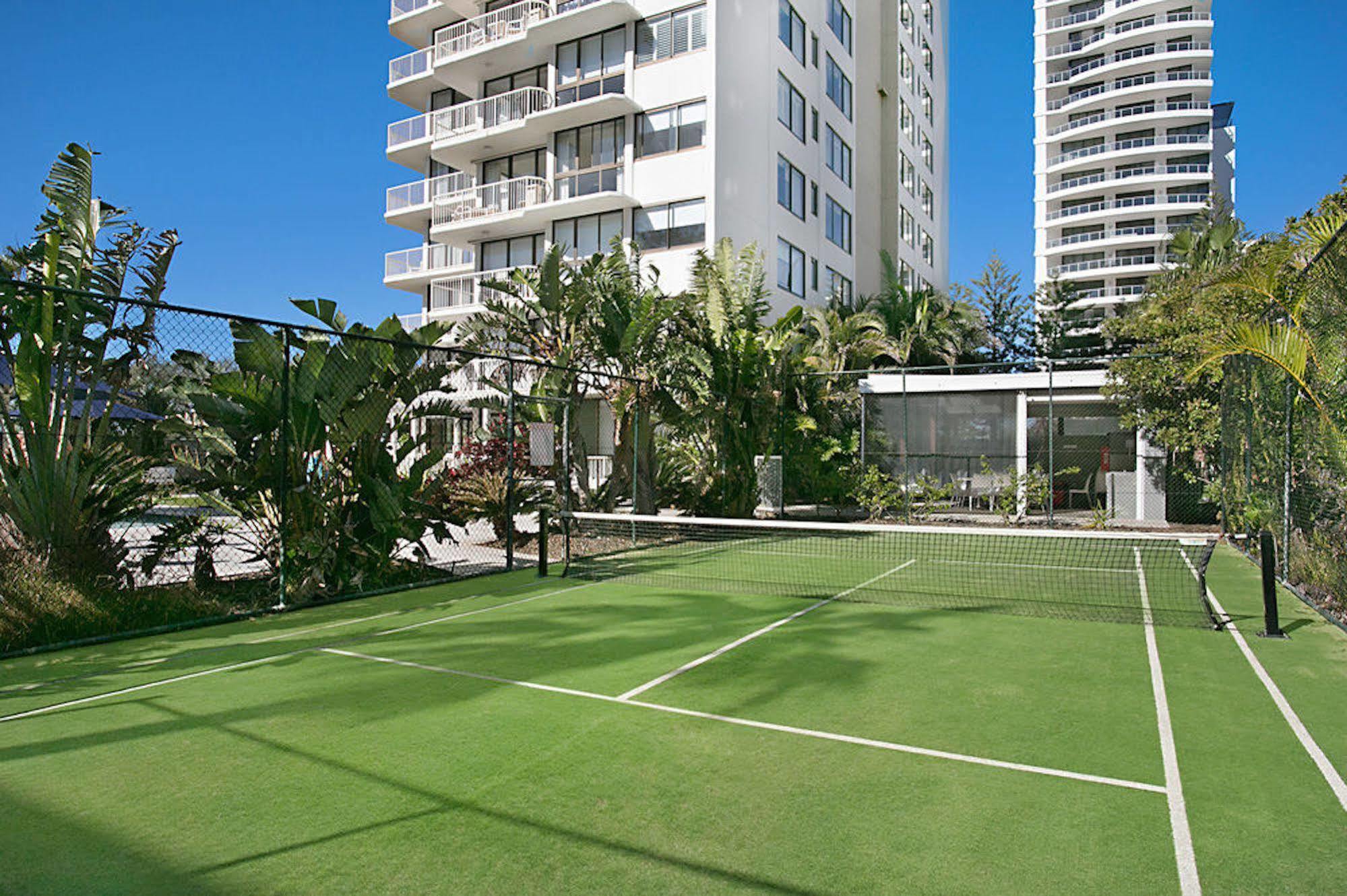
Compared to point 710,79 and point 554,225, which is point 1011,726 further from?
point 554,225

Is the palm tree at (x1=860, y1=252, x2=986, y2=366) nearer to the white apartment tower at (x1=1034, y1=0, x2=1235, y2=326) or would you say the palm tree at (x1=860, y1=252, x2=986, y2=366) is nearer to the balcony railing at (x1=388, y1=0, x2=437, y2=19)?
the balcony railing at (x1=388, y1=0, x2=437, y2=19)

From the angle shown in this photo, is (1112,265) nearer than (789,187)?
No

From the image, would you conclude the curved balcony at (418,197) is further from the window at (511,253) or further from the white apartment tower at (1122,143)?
the white apartment tower at (1122,143)

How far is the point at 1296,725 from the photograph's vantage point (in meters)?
4.89

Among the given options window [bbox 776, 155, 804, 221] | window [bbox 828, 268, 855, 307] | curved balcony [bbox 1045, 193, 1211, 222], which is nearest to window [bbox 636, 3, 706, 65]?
window [bbox 776, 155, 804, 221]

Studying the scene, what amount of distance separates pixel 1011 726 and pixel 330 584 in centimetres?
730

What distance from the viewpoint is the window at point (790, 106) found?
26.9 metres

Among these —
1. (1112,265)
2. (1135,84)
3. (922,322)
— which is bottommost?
(922,322)

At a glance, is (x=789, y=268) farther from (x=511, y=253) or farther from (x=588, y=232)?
(x=511, y=253)

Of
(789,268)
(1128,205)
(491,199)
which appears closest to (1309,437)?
(789,268)

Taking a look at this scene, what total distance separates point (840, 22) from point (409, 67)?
17.3 metres

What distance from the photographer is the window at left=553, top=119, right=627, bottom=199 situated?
26516 mm

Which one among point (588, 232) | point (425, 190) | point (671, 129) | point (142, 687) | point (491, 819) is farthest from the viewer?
point (425, 190)

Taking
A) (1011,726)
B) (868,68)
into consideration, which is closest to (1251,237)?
(868,68)
